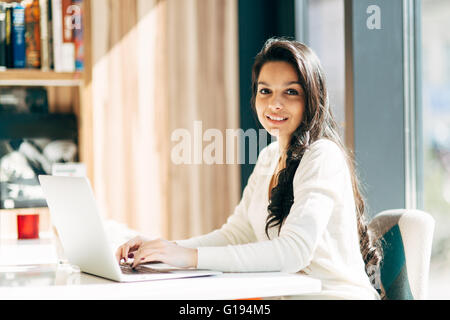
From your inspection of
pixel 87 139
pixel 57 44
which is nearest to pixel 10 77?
pixel 57 44

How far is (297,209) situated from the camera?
4.95 feet

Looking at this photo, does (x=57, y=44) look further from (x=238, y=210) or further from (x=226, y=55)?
(x=238, y=210)

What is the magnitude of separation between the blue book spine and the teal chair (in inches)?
73.5

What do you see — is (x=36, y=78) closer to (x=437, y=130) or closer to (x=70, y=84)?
(x=70, y=84)

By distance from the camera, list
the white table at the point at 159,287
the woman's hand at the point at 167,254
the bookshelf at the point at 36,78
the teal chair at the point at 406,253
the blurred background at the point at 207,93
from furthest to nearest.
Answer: the bookshelf at the point at 36,78
the blurred background at the point at 207,93
the teal chair at the point at 406,253
the woman's hand at the point at 167,254
the white table at the point at 159,287

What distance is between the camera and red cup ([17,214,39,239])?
240 cm

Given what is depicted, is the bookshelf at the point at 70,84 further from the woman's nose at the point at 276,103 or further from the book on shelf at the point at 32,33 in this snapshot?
the woman's nose at the point at 276,103

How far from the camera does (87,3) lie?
9.62 feet

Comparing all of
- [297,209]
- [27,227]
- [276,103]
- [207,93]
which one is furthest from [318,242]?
[207,93]

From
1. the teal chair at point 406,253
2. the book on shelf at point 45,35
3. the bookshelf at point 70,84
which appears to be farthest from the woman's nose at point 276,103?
the book on shelf at point 45,35

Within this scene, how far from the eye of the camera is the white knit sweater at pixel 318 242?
143cm

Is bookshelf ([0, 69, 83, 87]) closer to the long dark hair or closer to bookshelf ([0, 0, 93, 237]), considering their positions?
bookshelf ([0, 0, 93, 237])

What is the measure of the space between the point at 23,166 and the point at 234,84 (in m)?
1.10

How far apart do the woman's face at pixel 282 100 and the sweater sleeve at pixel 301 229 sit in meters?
0.16
